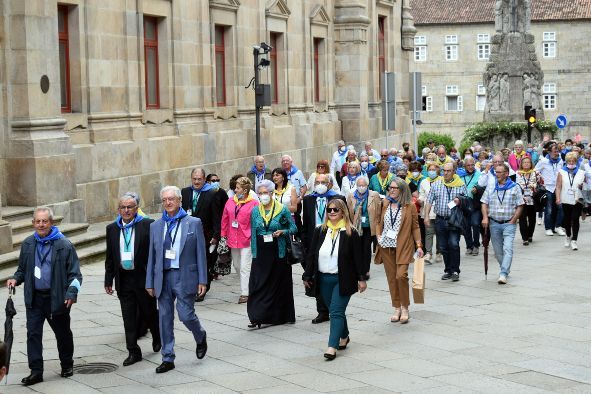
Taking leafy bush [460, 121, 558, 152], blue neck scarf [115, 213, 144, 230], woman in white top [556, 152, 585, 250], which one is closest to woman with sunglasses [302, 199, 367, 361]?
blue neck scarf [115, 213, 144, 230]

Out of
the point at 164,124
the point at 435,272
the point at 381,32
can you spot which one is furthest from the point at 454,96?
the point at 435,272

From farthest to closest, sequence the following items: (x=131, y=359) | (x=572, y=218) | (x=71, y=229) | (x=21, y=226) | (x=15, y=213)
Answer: (x=572, y=218) < (x=71, y=229) < (x=15, y=213) < (x=21, y=226) < (x=131, y=359)

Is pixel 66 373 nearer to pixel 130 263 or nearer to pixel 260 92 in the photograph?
pixel 130 263

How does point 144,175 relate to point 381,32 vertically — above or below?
below

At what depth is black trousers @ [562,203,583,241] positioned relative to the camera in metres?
21.5

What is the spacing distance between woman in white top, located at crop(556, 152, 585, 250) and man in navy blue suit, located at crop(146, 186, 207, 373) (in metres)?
11.4

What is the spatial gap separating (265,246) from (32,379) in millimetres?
3745

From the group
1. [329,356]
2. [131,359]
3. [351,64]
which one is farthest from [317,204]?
[351,64]

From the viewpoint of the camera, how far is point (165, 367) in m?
11.6

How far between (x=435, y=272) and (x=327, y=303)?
6464 mm

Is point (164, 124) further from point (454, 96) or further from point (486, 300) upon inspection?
point (454, 96)

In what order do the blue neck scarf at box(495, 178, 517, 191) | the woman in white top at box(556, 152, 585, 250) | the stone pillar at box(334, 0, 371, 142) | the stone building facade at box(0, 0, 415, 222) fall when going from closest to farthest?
the blue neck scarf at box(495, 178, 517, 191) → the stone building facade at box(0, 0, 415, 222) → the woman in white top at box(556, 152, 585, 250) → the stone pillar at box(334, 0, 371, 142)

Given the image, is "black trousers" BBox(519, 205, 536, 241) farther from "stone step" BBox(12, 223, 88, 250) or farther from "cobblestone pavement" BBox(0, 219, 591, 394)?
"stone step" BBox(12, 223, 88, 250)

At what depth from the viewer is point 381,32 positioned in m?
38.8
